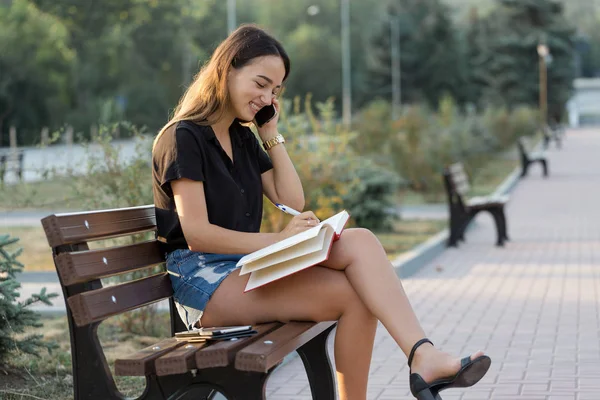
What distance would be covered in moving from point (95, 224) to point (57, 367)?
1827 mm

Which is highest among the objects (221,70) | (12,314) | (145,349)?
(221,70)

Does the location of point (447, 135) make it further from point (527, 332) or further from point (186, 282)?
point (186, 282)

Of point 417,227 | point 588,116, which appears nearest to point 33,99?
point 417,227

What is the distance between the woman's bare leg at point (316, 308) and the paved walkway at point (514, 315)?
140cm

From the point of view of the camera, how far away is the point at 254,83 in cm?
394

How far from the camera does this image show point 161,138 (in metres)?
3.86

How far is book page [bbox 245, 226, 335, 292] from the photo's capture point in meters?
3.46

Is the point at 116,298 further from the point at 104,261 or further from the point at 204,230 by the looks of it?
the point at 204,230

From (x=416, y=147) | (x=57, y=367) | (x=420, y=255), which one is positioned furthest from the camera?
(x=416, y=147)

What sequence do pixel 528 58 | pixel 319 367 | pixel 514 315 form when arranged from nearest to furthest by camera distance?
pixel 319 367, pixel 514 315, pixel 528 58

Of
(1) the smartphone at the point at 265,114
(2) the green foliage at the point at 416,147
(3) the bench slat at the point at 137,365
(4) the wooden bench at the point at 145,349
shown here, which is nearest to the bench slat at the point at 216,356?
(4) the wooden bench at the point at 145,349

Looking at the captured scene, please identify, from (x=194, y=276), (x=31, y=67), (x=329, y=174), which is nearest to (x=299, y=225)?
(x=194, y=276)

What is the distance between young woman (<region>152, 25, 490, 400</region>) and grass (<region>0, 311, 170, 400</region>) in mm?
1251

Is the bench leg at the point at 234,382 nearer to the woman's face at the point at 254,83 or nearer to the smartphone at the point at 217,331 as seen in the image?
the smartphone at the point at 217,331
